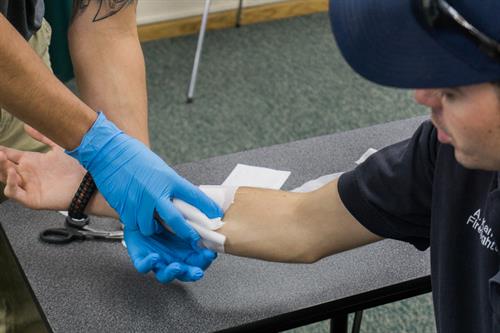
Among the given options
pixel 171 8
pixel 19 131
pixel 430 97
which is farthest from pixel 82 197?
pixel 171 8

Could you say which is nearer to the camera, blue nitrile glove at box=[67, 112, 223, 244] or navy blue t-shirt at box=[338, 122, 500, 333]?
navy blue t-shirt at box=[338, 122, 500, 333]

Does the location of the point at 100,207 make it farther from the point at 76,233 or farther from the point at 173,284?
the point at 173,284

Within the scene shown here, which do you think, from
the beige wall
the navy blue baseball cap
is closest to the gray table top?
the navy blue baseball cap

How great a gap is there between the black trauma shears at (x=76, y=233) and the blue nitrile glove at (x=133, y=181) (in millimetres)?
72

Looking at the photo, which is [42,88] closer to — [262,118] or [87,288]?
[87,288]

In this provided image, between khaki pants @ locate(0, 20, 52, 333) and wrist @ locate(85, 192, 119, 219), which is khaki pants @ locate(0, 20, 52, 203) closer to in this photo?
khaki pants @ locate(0, 20, 52, 333)

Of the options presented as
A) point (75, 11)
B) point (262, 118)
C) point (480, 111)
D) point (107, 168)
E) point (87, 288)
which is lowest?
point (262, 118)

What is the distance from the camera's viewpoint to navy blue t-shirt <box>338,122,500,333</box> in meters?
1.11

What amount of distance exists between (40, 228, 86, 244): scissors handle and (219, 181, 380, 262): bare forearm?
28 cm

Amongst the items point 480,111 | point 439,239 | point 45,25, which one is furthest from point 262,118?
point 480,111

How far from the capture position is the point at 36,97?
1.35 metres

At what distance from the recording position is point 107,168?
4.69ft

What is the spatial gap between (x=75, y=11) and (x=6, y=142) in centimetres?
32

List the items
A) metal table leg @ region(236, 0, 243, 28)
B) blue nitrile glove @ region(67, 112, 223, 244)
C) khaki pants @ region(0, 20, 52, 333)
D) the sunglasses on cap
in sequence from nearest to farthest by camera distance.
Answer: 1. the sunglasses on cap
2. blue nitrile glove @ region(67, 112, 223, 244)
3. khaki pants @ region(0, 20, 52, 333)
4. metal table leg @ region(236, 0, 243, 28)
